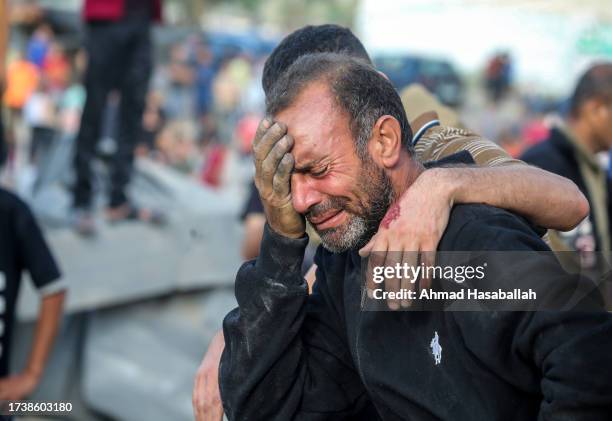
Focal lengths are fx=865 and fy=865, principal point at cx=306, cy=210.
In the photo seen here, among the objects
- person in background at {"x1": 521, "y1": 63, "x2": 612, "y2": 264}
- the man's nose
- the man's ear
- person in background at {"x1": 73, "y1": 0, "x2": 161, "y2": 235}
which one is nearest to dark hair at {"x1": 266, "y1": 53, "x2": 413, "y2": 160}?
the man's ear

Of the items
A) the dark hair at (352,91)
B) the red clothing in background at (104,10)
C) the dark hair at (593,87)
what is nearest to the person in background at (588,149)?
the dark hair at (593,87)

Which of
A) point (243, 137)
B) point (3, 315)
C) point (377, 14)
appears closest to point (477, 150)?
point (3, 315)

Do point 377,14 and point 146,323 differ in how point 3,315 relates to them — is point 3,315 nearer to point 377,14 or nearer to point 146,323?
point 146,323

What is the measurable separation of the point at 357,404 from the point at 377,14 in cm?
3034

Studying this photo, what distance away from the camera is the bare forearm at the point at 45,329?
424 centimetres

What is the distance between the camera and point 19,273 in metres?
4.10

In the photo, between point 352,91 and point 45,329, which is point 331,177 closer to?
point 352,91

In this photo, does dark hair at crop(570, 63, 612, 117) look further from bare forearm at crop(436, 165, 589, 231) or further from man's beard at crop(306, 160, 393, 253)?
man's beard at crop(306, 160, 393, 253)

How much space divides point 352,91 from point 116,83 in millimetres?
4058

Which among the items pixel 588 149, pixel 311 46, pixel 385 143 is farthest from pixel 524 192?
pixel 588 149

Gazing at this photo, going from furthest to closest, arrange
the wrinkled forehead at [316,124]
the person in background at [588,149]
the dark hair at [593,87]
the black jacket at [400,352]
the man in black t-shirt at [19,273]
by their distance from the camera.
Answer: the dark hair at [593,87], the person in background at [588,149], the man in black t-shirt at [19,273], the wrinkled forehead at [316,124], the black jacket at [400,352]

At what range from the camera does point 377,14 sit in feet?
104

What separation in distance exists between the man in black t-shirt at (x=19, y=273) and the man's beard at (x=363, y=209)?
7.48 feet

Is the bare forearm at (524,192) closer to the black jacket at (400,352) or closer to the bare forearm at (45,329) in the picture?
the black jacket at (400,352)
